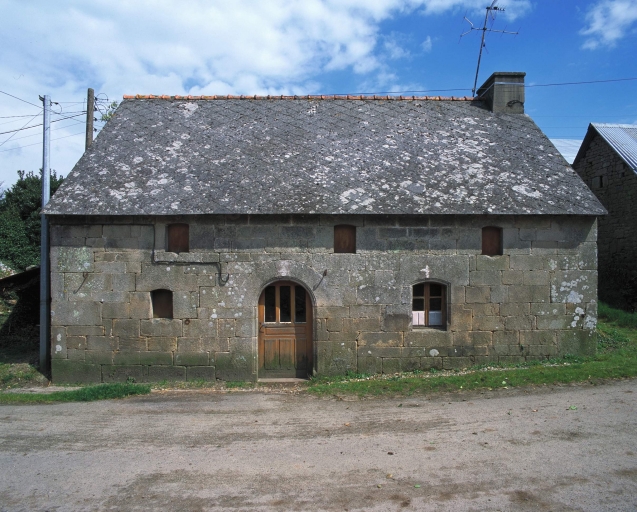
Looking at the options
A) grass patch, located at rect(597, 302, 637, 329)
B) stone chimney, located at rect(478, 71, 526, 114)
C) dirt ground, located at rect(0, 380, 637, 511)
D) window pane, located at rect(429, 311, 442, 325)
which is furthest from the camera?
grass patch, located at rect(597, 302, 637, 329)

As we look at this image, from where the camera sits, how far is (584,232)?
385 inches

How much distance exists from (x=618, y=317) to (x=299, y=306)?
966 cm

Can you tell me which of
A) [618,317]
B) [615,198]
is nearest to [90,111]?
[618,317]

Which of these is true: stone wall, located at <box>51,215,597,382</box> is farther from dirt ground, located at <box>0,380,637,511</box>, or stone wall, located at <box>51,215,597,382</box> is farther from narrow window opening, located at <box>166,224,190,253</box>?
dirt ground, located at <box>0,380,637,511</box>

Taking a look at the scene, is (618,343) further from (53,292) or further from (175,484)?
(53,292)

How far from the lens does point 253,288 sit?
9.44m

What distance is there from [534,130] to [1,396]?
519 inches

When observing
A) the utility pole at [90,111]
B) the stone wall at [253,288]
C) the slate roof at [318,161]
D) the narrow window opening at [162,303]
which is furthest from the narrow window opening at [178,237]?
the utility pole at [90,111]

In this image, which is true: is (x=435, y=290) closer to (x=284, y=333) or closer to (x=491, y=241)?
(x=491, y=241)

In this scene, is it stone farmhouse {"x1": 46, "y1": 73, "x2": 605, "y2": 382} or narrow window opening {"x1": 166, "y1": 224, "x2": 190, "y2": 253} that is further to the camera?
narrow window opening {"x1": 166, "y1": 224, "x2": 190, "y2": 253}

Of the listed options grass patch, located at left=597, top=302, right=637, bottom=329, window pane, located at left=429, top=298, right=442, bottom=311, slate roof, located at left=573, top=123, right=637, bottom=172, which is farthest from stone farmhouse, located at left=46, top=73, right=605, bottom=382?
slate roof, located at left=573, top=123, right=637, bottom=172

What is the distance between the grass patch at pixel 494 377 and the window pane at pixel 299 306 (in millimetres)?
1328

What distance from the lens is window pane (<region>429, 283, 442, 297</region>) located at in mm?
9914

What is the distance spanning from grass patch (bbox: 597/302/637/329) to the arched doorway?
928 centimetres
